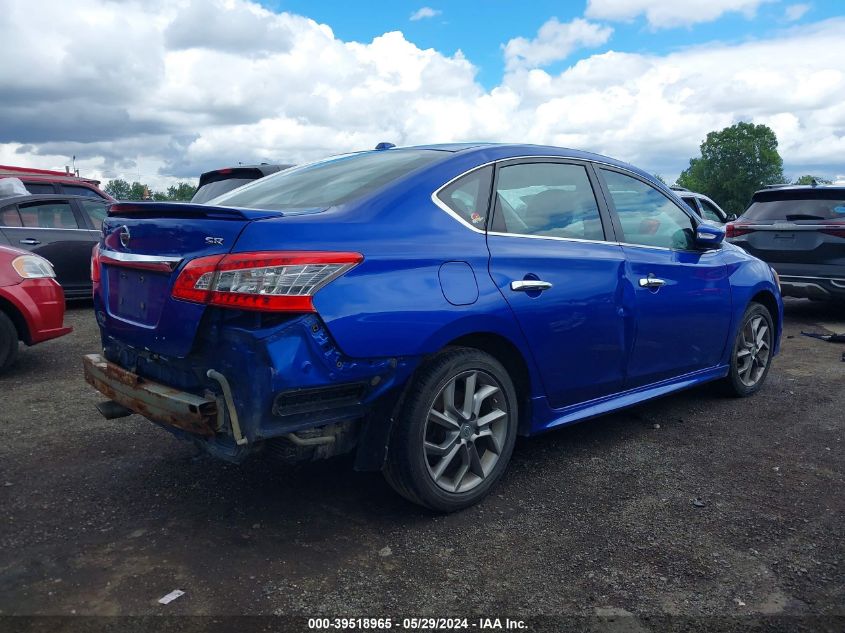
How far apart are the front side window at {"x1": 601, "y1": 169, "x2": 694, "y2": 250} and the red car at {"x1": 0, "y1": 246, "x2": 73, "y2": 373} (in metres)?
4.61

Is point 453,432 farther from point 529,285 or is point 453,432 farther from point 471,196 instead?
point 471,196

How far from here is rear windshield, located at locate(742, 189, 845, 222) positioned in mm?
8117

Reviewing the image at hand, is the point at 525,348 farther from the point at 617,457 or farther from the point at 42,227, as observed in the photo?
the point at 42,227

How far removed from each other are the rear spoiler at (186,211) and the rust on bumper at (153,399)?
0.70 m

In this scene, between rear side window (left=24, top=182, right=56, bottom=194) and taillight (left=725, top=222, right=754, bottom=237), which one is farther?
rear side window (left=24, top=182, right=56, bottom=194)

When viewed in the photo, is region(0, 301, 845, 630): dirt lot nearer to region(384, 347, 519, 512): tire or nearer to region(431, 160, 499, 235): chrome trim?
region(384, 347, 519, 512): tire

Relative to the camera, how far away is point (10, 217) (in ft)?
28.6

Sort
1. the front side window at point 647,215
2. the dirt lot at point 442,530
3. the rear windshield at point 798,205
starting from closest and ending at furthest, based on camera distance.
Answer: the dirt lot at point 442,530 < the front side window at point 647,215 < the rear windshield at point 798,205

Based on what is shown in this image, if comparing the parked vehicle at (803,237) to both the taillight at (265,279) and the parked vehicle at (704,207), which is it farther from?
the taillight at (265,279)

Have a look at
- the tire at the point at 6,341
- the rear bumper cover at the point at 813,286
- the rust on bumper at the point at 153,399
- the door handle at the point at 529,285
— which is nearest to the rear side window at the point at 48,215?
the tire at the point at 6,341

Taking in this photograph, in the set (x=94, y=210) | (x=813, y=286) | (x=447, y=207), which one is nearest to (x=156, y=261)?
(x=447, y=207)

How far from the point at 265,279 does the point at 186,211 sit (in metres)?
0.54

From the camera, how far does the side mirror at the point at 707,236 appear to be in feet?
15.2

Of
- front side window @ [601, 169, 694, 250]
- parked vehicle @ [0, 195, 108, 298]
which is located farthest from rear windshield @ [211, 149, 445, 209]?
parked vehicle @ [0, 195, 108, 298]
